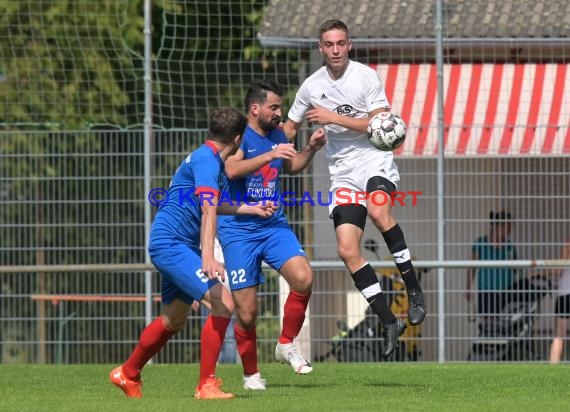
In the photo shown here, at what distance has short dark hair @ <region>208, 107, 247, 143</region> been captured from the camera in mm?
9828

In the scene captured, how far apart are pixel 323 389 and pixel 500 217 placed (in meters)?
4.17

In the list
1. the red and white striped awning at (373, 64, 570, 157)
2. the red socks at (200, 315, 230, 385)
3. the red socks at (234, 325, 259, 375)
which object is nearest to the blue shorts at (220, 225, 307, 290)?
the red socks at (234, 325, 259, 375)

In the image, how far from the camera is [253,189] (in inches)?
426

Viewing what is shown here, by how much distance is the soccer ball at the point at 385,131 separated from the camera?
1071 centimetres

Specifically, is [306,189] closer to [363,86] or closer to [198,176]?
[363,86]

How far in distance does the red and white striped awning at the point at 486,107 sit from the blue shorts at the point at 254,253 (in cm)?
388

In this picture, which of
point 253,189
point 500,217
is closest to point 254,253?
point 253,189

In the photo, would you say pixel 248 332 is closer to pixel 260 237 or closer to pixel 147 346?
pixel 260 237

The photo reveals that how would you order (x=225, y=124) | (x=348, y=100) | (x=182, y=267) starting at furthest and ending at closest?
(x=348, y=100)
(x=225, y=124)
(x=182, y=267)

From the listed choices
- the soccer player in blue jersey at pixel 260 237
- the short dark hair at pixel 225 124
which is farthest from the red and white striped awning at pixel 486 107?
the short dark hair at pixel 225 124

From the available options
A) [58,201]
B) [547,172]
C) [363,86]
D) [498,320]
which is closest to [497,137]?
[547,172]

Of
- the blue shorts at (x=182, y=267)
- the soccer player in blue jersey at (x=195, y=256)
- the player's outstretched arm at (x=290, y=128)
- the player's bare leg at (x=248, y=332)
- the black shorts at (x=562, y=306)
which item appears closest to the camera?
the soccer player in blue jersey at (x=195, y=256)

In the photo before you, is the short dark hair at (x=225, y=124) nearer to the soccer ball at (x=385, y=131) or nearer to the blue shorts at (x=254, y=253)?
the blue shorts at (x=254, y=253)

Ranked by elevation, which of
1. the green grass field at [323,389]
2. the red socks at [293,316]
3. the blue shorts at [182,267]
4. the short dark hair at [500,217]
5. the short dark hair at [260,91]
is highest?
the short dark hair at [260,91]
